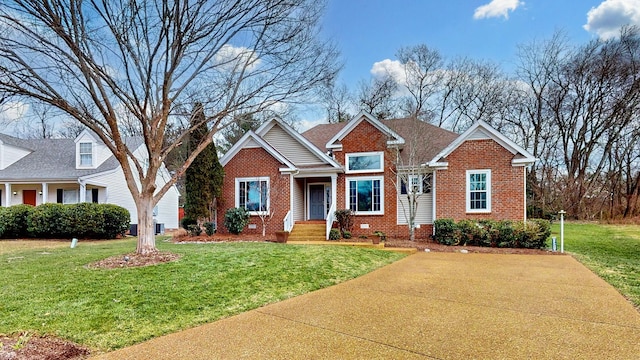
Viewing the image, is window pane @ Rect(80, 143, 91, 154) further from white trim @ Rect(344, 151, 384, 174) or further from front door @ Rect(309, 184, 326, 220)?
white trim @ Rect(344, 151, 384, 174)

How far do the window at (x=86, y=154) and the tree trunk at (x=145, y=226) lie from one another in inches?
563

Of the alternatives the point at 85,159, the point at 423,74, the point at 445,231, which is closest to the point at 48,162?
the point at 85,159

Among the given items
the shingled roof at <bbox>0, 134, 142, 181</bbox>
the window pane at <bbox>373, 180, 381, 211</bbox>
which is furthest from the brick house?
the shingled roof at <bbox>0, 134, 142, 181</bbox>

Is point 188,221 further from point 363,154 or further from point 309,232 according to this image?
point 363,154

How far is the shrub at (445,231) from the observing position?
13219mm

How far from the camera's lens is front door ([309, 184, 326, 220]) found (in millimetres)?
17031

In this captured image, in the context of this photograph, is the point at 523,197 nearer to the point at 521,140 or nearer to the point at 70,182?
the point at 521,140

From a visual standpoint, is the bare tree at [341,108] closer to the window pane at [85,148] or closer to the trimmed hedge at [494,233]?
the window pane at [85,148]

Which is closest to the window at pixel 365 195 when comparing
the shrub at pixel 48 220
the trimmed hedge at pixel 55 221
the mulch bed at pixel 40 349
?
the trimmed hedge at pixel 55 221

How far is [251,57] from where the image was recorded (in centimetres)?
1019

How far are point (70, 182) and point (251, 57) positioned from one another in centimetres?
1490

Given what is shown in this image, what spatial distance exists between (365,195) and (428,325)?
11255mm

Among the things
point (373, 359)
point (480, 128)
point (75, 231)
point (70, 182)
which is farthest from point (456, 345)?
point (70, 182)

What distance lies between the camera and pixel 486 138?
1446 centimetres
